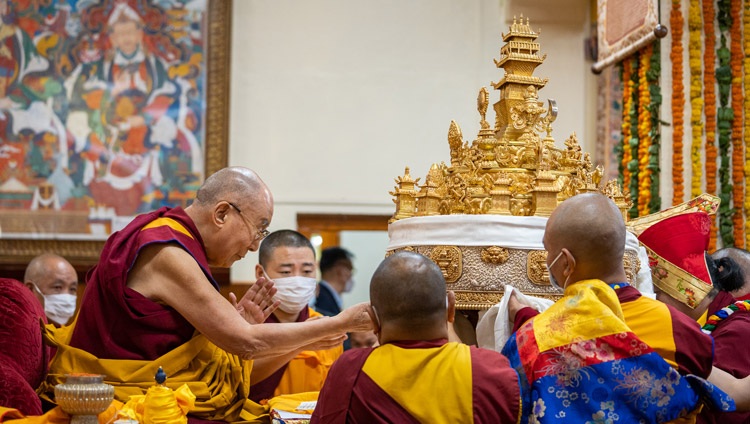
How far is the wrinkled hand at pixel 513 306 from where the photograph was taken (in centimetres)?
332

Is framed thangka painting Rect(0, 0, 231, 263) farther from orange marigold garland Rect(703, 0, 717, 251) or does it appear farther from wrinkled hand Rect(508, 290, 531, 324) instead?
wrinkled hand Rect(508, 290, 531, 324)

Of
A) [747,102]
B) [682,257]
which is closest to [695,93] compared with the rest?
[747,102]

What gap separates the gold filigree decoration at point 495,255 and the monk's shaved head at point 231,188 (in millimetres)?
915

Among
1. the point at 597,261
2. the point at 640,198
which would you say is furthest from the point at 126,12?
the point at 597,261

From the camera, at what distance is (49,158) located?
8.72 m

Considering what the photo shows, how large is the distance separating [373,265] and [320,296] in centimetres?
505

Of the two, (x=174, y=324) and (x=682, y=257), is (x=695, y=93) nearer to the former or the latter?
(x=682, y=257)

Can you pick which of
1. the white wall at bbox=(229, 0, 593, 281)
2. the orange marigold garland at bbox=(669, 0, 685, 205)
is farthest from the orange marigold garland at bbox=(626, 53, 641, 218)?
the white wall at bbox=(229, 0, 593, 281)

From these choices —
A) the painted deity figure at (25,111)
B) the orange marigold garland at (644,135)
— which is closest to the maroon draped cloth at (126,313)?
the orange marigold garland at (644,135)

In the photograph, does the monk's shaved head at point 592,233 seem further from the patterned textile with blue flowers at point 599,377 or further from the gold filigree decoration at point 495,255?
the gold filigree decoration at point 495,255

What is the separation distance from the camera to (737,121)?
22.2ft

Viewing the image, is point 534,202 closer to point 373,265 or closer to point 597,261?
point 597,261

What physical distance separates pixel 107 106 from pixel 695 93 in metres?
5.33

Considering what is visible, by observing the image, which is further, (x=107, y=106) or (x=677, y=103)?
(x=107, y=106)
